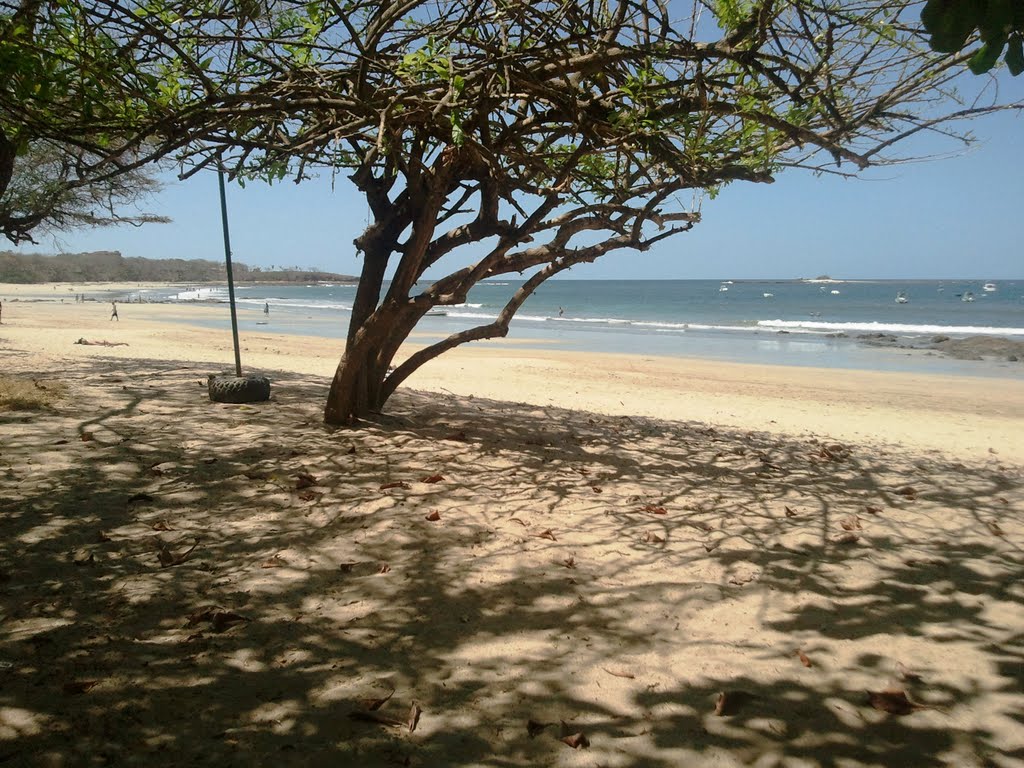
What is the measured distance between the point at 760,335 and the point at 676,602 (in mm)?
31154

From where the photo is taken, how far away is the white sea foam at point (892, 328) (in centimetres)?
3406

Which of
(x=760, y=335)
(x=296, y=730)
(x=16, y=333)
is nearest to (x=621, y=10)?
(x=296, y=730)

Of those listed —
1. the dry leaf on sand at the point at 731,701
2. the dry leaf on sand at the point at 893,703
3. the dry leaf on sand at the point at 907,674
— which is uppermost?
the dry leaf on sand at the point at 731,701

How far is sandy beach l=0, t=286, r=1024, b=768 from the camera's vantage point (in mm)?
2273

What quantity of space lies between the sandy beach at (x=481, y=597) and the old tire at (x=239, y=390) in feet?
0.74

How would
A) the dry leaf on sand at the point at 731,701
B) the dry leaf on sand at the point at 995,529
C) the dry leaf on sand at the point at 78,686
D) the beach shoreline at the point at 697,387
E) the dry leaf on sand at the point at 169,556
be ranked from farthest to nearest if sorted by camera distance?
the beach shoreline at the point at 697,387
the dry leaf on sand at the point at 995,529
the dry leaf on sand at the point at 169,556
the dry leaf on sand at the point at 731,701
the dry leaf on sand at the point at 78,686

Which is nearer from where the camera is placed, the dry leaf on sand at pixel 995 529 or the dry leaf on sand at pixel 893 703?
the dry leaf on sand at pixel 893 703

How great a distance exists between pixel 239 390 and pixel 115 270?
9497 centimetres

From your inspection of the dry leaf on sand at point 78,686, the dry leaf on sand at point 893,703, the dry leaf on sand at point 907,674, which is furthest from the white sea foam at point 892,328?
the dry leaf on sand at point 78,686

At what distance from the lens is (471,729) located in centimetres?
230

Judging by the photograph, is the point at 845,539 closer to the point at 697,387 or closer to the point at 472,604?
the point at 472,604

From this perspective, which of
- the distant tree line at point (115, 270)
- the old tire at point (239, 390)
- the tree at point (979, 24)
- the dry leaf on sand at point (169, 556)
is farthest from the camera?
the distant tree line at point (115, 270)

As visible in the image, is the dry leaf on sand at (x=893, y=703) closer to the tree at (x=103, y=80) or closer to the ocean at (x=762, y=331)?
the tree at (x=103, y=80)

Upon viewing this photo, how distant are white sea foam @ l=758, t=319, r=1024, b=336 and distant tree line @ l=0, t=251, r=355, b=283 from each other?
5416cm
